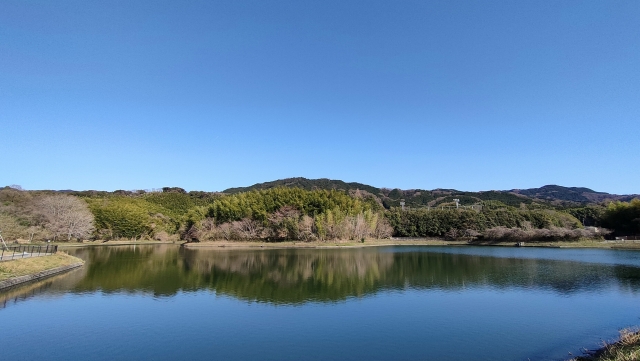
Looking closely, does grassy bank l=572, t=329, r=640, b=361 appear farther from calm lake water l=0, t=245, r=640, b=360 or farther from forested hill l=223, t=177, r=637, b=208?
forested hill l=223, t=177, r=637, b=208

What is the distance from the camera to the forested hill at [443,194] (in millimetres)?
137113

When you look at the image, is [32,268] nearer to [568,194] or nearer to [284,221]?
[284,221]

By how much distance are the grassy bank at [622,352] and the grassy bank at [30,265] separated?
23572 mm

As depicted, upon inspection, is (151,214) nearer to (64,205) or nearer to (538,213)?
(64,205)

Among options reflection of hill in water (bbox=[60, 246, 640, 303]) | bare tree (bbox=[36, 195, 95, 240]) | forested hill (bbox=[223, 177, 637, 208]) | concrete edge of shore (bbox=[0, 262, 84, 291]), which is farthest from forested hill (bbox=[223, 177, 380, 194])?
concrete edge of shore (bbox=[0, 262, 84, 291])

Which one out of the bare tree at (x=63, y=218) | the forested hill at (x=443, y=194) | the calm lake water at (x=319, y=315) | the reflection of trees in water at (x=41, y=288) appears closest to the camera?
the calm lake water at (x=319, y=315)

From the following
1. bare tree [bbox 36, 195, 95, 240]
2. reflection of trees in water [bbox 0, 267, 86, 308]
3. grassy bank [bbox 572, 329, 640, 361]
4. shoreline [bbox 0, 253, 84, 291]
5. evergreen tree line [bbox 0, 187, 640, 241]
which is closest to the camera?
grassy bank [bbox 572, 329, 640, 361]

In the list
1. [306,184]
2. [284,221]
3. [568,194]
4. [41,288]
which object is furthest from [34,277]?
[568,194]

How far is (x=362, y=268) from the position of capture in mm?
26328

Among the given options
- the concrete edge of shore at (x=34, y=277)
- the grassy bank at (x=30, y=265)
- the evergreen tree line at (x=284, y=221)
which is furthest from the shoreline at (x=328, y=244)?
the concrete edge of shore at (x=34, y=277)

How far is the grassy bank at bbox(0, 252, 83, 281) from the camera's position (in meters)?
18.2

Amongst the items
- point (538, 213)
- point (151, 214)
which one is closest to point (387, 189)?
point (538, 213)

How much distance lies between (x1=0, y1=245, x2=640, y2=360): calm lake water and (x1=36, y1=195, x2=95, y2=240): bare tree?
1261 inches

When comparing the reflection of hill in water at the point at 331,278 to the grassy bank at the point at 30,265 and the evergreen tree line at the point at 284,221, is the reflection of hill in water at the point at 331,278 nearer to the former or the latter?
the grassy bank at the point at 30,265
